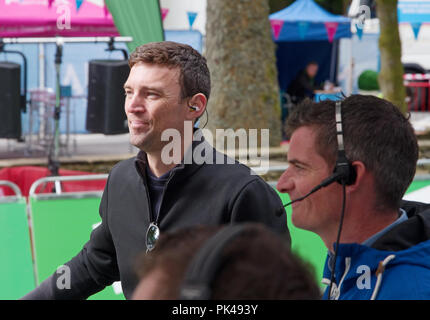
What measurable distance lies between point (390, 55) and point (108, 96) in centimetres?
478

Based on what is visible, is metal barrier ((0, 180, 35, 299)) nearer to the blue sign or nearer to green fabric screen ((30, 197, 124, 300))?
green fabric screen ((30, 197, 124, 300))

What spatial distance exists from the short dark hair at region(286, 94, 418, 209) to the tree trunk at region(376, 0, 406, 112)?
341 inches

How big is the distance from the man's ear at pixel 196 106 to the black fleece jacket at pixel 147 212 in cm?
15

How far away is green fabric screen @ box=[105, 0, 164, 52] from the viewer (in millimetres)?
5715

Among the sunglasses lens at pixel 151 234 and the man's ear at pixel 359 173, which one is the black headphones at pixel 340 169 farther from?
the sunglasses lens at pixel 151 234


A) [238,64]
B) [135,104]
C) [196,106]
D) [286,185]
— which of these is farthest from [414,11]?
[286,185]

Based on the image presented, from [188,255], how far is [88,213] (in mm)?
3684

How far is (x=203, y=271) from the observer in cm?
73

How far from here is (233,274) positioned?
74cm

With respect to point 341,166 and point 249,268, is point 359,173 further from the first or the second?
point 249,268

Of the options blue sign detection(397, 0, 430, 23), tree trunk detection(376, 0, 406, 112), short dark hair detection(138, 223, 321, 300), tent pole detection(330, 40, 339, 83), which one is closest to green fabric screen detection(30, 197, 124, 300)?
short dark hair detection(138, 223, 321, 300)

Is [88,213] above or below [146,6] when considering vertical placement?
below
